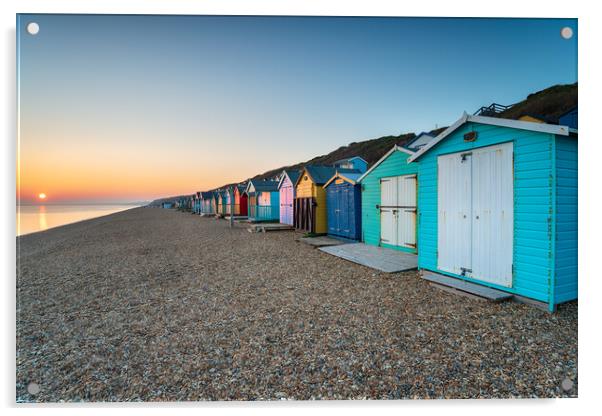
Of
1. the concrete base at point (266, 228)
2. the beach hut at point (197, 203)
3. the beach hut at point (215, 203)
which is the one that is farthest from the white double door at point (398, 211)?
the beach hut at point (197, 203)

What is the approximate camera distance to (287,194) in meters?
20.2

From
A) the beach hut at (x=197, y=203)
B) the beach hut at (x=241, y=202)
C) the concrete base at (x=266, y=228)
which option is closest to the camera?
the concrete base at (x=266, y=228)

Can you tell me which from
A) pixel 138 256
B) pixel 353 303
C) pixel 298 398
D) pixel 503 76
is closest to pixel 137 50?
pixel 298 398

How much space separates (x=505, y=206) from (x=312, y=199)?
424 inches

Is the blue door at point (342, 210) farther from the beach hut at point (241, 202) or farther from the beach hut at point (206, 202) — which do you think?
the beach hut at point (206, 202)

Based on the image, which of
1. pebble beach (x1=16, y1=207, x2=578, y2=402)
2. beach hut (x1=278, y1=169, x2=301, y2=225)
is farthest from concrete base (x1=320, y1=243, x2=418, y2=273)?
beach hut (x1=278, y1=169, x2=301, y2=225)

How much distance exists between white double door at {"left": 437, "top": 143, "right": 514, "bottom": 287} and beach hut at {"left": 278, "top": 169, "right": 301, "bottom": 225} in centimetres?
1297

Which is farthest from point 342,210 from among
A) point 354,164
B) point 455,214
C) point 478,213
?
point 354,164

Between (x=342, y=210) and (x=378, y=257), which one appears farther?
(x=342, y=210)

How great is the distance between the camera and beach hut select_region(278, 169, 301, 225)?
18.9m

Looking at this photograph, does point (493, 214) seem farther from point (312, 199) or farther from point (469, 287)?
point (312, 199)

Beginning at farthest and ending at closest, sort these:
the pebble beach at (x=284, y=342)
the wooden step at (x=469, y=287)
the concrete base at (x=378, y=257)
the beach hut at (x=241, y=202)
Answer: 1. the beach hut at (x=241, y=202)
2. the concrete base at (x=378, y=257)
3. the wooden step at (x=469, y=287)
4. the pebble beach at (x=284, y=342)

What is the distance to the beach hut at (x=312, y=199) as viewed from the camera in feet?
49.2

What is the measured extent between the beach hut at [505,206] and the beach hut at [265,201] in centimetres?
1786
